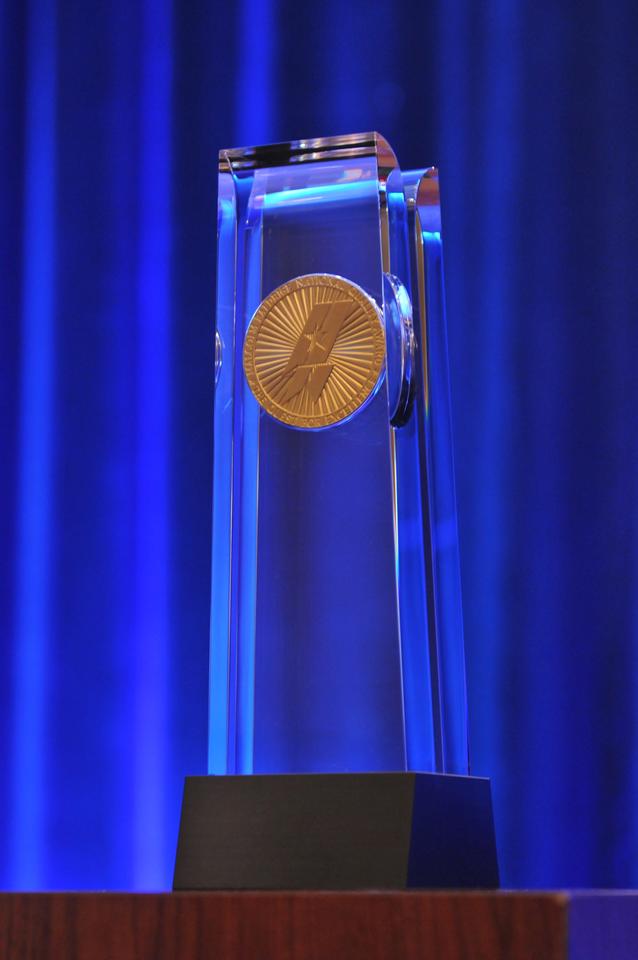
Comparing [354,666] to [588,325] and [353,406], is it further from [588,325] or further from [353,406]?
[588,325]

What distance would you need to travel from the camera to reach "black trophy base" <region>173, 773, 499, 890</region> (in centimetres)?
103

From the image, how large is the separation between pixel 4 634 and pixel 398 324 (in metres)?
0.80

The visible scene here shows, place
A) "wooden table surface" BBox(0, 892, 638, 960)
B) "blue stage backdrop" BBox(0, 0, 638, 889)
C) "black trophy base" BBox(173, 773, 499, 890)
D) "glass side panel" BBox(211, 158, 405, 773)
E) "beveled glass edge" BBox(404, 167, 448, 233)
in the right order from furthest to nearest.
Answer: "blue stage backdrop" BBox(0, 0, 638, 889), "beveled glass edge" BBox(404, 167, 448, 233), "glass side panel" BBox(211, 158, 405, 773), "black trophy base" BBox(173, 773, 499, 890), "wooden table surface" BBox(0, 892, 638, 960)

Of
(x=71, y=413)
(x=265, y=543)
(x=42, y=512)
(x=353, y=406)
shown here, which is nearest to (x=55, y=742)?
(x=42, y=512)

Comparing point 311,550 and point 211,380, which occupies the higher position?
point 211,380

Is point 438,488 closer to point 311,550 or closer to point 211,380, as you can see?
point 311,550

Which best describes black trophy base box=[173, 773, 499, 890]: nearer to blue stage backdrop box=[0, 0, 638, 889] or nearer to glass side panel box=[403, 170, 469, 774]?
glass side panel box=[403, 170, 469, 774]

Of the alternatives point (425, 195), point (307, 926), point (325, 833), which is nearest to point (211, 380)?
point (425, 195)

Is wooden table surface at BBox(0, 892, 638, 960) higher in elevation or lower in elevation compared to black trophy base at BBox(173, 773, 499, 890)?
lower

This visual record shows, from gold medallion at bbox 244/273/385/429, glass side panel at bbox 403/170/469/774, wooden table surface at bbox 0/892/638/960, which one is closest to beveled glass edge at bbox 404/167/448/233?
glass side panel at bbox 403/170/469/774

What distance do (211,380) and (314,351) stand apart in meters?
0.52

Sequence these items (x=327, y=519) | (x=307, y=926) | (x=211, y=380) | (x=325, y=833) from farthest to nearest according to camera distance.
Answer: (x=211, y=380), (x=327, y=519), (x=325, y=833), (x=307, y=926)

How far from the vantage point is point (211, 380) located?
1.71m

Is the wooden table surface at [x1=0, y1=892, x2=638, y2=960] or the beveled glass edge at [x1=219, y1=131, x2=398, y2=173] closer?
the wooden table surface at [x1=0, y1=892, x2=638, y2=960]
